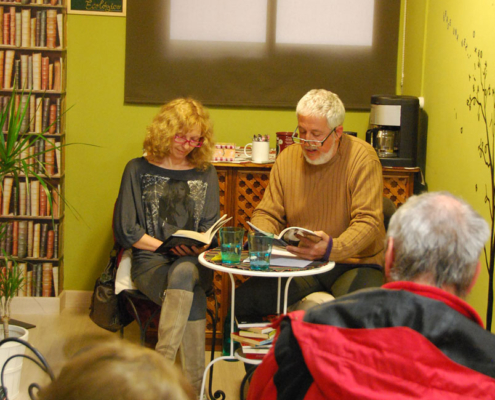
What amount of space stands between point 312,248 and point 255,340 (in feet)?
1.43

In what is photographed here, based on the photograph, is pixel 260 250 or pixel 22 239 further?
pixel 22 239

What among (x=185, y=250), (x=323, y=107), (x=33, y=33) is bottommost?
(x=185, y=250)

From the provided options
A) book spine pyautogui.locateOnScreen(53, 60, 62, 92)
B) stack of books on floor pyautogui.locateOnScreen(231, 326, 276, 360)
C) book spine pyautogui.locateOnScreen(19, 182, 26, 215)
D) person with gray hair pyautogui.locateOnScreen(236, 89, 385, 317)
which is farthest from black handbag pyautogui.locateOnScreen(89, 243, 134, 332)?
book spine pyautogui.locateOnScreen(53, 60, 62, 92)

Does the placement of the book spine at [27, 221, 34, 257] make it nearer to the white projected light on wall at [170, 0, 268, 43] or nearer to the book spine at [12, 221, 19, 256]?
the book spine at [12, 221, 19, 256]

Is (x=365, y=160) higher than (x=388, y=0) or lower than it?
lower

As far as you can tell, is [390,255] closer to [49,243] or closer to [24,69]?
[49,243]

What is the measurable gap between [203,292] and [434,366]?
5.56 ft

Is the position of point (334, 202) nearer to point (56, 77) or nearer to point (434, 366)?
point (434, 366)

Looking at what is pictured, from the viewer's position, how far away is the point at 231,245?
2.38 m

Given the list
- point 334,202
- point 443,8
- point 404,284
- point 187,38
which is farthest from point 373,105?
point 404,284

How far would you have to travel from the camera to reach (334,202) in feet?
9.10

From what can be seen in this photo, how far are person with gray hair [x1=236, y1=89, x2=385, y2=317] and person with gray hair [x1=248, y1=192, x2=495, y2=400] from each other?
1299 millimetres

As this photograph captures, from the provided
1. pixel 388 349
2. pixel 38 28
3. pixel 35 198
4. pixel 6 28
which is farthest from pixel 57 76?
pixel 388 349

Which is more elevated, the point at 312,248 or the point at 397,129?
the point at 397,129
